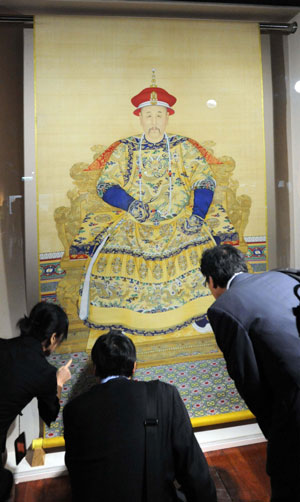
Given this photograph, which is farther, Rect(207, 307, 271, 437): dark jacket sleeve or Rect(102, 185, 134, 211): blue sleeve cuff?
Rect(102, 185, 134, 211): blue sleeve cuff

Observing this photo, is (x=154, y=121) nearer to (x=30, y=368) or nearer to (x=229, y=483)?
(x=30, y=368)

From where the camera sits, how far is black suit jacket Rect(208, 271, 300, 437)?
151 centimetres

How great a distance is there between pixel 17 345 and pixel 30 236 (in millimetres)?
902

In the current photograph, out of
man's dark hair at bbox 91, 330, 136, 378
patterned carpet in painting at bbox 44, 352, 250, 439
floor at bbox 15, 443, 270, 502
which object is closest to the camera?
man's dark hair at bbox 91, 330, 136, 378

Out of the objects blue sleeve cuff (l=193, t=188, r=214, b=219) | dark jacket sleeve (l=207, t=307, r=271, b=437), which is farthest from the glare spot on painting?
dark jacket sleeve (l=207, t=307, r=271, b=437)

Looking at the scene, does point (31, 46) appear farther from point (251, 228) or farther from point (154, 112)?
point (251, 228)

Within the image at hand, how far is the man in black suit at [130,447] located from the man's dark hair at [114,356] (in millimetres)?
68

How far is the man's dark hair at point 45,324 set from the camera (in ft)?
6.55

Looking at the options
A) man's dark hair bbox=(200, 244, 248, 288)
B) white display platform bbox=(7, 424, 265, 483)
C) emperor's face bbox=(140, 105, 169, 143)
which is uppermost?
emperor's face bbox=(140, 105, 169, 143)

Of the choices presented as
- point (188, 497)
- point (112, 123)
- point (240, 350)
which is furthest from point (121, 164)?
point (188, 497)

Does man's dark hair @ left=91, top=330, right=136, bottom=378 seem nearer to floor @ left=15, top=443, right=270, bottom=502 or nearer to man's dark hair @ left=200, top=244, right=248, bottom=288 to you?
man's dark hair @ left=200, top=244, right=248, bottom=288

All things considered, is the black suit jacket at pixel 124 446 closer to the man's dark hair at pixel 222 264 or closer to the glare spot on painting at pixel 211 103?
the man's dark hair at pixel 222 264

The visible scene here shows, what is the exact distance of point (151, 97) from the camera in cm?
274

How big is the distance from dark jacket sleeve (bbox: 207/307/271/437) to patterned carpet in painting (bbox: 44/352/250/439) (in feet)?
3.72
